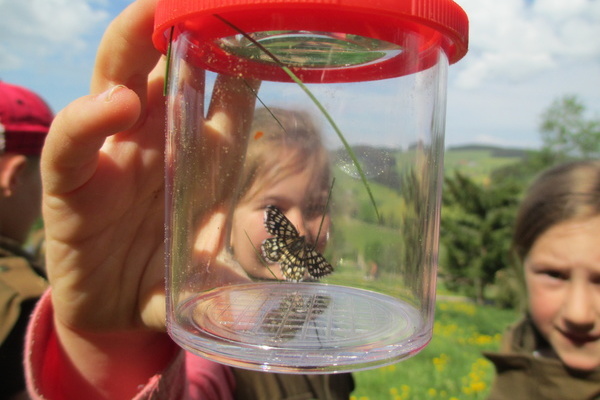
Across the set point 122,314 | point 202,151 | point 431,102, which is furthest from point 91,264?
point 431,102

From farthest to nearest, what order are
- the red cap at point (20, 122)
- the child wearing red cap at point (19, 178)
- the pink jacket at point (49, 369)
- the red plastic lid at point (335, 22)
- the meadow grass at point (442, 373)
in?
the meadow grass at point (442, 373) < the red cap at point (20, 122) < the child wearing red cap at point (19, 178) < the pink jacket at point (49, 369) < the red plastic lid at point (335, 22)

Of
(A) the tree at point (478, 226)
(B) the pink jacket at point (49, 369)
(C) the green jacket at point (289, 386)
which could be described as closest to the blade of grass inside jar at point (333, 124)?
(B) the pink jacket at point (49, 369)

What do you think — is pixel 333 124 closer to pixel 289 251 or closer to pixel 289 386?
pixel 289 251

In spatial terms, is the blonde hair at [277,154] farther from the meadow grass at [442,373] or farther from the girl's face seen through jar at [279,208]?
the meadow grass at [442,373]

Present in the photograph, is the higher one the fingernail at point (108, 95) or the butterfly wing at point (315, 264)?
the fingernail at point (108, 95)

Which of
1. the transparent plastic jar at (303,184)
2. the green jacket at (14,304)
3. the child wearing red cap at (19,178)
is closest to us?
the transparent plastic jar at (303,184)

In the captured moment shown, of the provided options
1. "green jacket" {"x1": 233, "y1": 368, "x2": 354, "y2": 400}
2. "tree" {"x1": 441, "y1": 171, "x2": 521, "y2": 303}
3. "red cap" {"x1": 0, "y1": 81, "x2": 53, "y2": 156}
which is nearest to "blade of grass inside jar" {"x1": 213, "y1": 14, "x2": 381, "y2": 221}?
"green jacket" {"x1": 233, "y1": 368, "x2": 354, "y2": 400}
